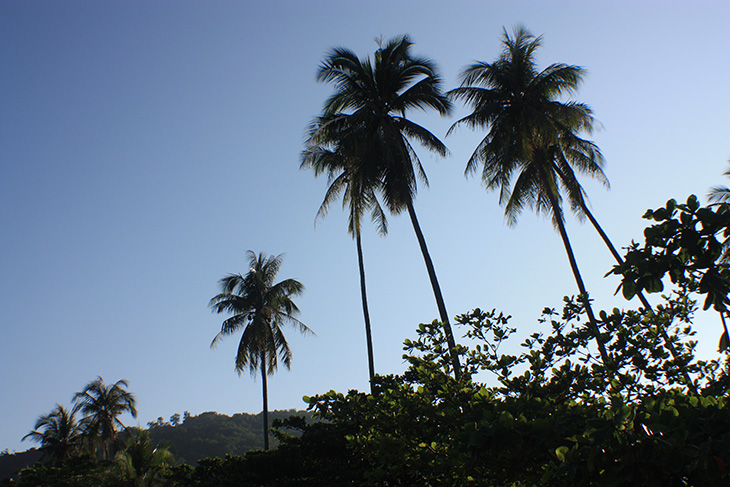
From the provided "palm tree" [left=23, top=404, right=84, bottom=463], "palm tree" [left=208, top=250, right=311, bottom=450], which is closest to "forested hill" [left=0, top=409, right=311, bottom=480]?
"palm tree" [left=23, top=404, right=84, bottom=463]

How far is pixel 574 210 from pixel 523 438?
15.2m

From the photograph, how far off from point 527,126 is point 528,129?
0.10 metres

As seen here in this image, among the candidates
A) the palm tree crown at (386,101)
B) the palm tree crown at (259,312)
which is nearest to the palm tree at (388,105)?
the palm tree crown at (386,101)

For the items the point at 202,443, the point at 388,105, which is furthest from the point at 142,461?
the point at 202,443

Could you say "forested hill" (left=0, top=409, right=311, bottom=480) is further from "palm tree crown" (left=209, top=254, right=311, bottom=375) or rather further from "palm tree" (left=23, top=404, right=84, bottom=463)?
"palm tree crown" (left=209, top=254, right=311, bottom=375)

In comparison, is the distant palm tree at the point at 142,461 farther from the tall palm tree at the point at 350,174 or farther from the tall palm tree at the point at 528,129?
the tall palm tree at the point at 528,129

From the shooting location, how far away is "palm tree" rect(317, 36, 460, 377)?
50.8 feet

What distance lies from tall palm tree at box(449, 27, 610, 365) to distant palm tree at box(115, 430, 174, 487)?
1864 centimetres

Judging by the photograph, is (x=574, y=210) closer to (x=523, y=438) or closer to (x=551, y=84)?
(x=551, y=84)

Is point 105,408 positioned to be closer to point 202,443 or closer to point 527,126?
point 202,443

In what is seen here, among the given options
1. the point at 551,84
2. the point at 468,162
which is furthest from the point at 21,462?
the point at 551,84

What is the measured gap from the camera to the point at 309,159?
62.3 feet

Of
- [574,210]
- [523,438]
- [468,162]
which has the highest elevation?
[468,162]

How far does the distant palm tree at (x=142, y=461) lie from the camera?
20719 mm
